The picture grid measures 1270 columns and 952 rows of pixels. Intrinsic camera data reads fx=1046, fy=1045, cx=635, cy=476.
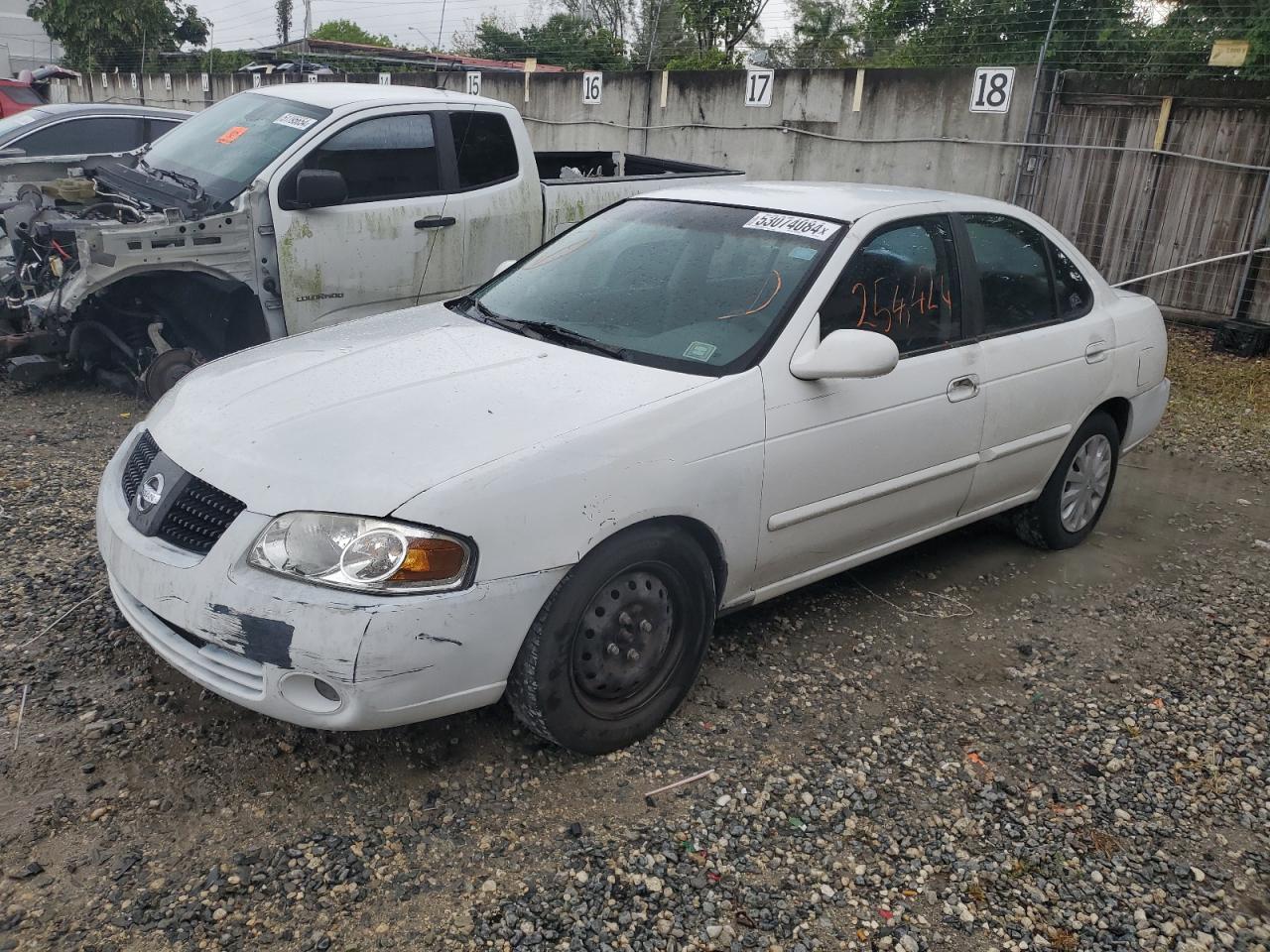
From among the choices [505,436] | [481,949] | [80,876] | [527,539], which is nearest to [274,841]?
[80,876]

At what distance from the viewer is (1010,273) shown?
448 cm

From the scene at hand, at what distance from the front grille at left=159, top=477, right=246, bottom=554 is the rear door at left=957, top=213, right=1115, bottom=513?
9.41 ft

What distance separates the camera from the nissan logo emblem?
3.06m

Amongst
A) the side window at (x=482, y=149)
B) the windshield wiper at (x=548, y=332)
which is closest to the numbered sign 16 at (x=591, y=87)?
the side window at (x=482, y=149)

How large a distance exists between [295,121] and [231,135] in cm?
53

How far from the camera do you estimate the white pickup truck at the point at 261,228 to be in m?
6.03

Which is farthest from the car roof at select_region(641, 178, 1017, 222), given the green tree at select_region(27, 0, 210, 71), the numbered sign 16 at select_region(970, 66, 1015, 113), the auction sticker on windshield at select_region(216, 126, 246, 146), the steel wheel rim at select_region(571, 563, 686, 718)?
the green tree at select_region(27, 0, 210, 71)

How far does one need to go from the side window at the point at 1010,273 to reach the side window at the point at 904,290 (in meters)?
0.21

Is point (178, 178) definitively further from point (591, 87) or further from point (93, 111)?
point (591, 87)

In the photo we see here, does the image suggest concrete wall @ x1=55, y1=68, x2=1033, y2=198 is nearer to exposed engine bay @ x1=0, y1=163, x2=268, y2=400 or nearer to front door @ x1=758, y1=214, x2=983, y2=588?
front door @ x1=758, y1=214, x2=983, y2=588

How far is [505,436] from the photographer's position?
9.59 feet

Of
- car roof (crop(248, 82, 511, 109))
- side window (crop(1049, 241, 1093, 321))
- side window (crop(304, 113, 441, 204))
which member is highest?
car roof (crop(248, 82, 511, 109))

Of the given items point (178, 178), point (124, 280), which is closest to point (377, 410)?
point (124, 280)

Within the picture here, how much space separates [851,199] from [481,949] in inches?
117
